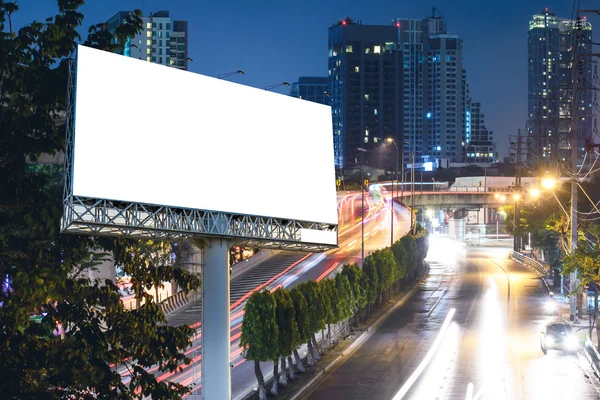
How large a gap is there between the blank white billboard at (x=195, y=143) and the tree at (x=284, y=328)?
1232cm

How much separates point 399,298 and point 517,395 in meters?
42.3

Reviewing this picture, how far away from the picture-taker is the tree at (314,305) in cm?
5216

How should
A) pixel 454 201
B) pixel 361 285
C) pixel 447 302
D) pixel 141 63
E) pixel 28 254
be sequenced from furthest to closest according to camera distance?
pixel 454 201 < pixel 447 302 < pixel 361 285 < pixel 141 63 < pixel 28 254

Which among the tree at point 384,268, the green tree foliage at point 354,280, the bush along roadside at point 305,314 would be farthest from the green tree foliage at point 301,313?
the tree at point 384,268

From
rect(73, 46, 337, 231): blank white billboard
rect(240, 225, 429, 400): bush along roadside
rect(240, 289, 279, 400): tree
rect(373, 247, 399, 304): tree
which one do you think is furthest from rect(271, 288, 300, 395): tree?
rect(373, 247, 399, 304): tree

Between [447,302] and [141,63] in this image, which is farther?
[447,302]

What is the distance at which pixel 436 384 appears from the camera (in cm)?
4900

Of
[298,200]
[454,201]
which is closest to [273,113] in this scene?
[298,200]

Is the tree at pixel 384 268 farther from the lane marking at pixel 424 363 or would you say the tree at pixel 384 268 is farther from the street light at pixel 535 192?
the street light at pixel 535 192

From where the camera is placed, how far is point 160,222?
2928cm

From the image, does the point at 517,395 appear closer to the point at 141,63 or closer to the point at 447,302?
the point at 141,63

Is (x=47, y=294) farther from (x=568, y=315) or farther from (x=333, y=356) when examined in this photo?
(x=568, y=315)

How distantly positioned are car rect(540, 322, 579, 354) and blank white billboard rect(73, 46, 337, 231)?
87.0 feet

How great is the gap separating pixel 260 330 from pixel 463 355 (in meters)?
17.2
